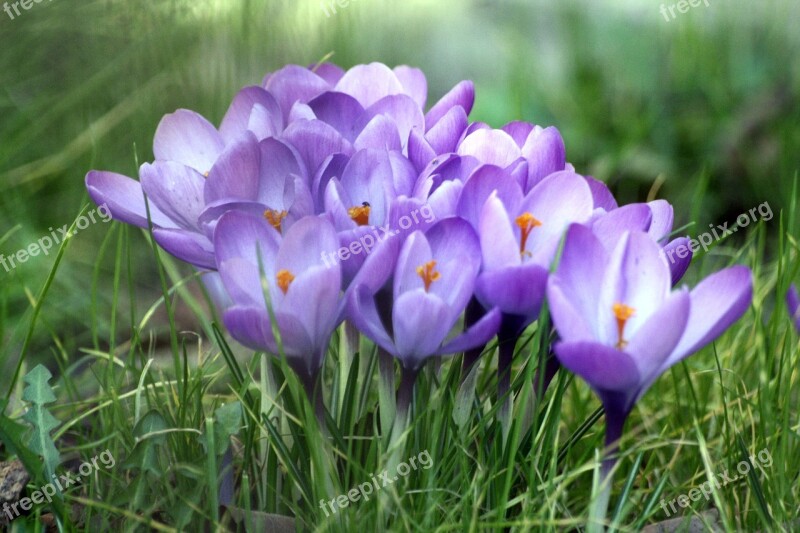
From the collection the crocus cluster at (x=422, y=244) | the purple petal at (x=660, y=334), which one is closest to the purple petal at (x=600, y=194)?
the crocus cluster at (x=422, y=244)

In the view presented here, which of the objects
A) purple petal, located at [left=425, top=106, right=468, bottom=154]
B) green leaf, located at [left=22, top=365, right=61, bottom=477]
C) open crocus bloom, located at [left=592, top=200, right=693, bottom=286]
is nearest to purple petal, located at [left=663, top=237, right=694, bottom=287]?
open crocus bloom, located at [left=592, top=200, right=693, bottom=286]

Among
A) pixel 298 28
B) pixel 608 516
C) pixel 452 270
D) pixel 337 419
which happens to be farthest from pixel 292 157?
pixel 298 28

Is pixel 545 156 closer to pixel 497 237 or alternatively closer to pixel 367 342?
pixel 497 237

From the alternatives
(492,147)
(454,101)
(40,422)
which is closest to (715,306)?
(492,147)

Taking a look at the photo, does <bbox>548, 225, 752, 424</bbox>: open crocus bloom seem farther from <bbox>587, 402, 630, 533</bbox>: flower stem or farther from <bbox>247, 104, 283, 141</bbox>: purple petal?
<bbox>247, 104, 283, 141</bbox>: purple petal

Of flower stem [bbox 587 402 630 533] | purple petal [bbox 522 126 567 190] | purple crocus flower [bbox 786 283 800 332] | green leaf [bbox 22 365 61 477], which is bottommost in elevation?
purple crocus flower [bbox 786 283 800 332]
